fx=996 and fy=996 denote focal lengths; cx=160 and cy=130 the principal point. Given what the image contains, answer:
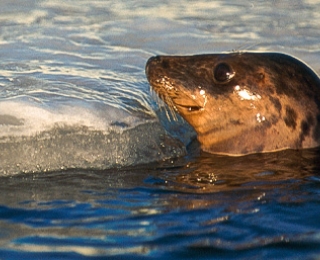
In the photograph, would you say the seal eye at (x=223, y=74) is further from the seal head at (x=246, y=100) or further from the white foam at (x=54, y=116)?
the white foam at (x=54, y=116)

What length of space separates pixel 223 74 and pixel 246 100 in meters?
0.23

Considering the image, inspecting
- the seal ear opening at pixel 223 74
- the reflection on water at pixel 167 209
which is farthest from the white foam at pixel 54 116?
the seal ear opening at pixel 223 74

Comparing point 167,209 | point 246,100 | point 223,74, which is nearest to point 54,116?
point 223,74

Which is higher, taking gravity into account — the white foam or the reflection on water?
the white foam

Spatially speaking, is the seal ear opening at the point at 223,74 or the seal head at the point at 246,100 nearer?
the seal head at the point at 246,100

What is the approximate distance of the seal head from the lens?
6.15m

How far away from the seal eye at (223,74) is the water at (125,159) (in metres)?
0.49

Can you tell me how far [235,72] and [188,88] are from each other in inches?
12.3

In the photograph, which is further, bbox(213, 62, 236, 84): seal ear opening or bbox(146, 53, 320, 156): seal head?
bbox(213, 62, 236, 84): seal ear opening

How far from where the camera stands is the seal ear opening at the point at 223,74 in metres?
6.29

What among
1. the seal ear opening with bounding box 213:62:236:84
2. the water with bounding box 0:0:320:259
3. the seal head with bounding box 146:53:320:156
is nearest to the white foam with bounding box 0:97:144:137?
the water with bounding box 0:0:320:259

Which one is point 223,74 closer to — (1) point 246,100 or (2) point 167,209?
(1) point 246,100

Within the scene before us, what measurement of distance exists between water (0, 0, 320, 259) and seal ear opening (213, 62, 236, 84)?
0.48 m

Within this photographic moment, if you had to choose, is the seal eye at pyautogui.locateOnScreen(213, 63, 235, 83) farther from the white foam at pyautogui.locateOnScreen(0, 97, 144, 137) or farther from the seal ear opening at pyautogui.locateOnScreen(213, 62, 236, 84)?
the white foam at pyautogui.locateOnScreen(0, 97, 144, 137)
